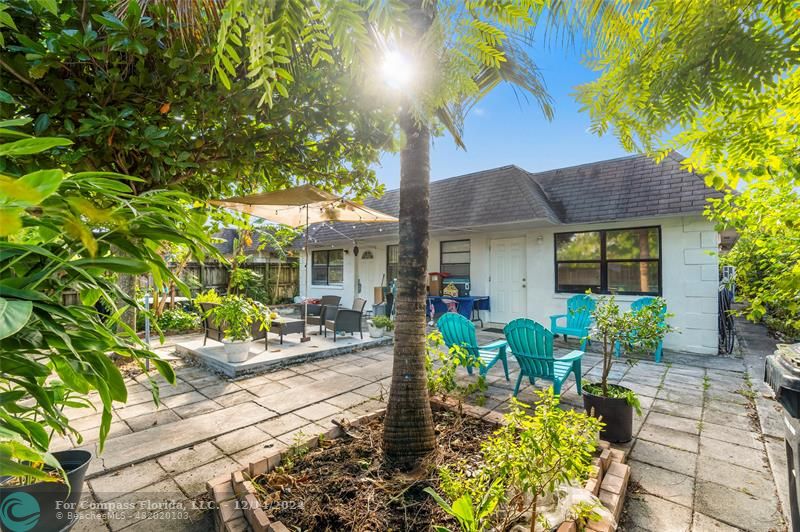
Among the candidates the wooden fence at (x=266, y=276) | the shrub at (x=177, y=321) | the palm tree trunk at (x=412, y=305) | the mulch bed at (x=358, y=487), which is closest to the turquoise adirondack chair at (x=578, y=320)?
the mulch bed at (x=358, y=487)

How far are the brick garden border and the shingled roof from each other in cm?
502

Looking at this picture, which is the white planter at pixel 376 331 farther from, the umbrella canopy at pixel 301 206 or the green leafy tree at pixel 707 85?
the green leafy tree at pixel 707 85

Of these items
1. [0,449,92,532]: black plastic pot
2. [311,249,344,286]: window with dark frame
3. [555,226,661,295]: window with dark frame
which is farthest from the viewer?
[311,249,344,286]: window with dark frame

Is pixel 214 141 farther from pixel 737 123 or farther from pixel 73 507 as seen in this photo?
pixel 737 123

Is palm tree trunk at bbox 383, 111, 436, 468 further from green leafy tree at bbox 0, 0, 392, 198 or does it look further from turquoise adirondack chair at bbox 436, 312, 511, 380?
turquoise adirondack chair at bbox 436, 312, 511, 380

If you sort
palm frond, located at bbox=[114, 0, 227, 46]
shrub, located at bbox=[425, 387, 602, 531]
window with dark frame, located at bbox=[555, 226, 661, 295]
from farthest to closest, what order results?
1. window with dark frame, located at bbox=[555, 226, 661, 295]
2. palm frond, located at bbox=[114, 0, 227, 46]
3. shrub, located at bbox=[425, 387, 602, 531]

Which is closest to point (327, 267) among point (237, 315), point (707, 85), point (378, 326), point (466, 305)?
point (466, 305)

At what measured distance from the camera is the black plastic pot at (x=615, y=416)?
2.93 m

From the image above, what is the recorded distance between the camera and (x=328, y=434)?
266cm

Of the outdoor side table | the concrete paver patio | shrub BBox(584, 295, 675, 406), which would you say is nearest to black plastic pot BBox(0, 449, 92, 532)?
the concrete paver patio

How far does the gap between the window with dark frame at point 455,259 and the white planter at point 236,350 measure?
634cm

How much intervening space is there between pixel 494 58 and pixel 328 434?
8.85 feet

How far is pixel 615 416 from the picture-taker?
294 cm

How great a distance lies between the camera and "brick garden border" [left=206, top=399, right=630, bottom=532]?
67.3 inches
